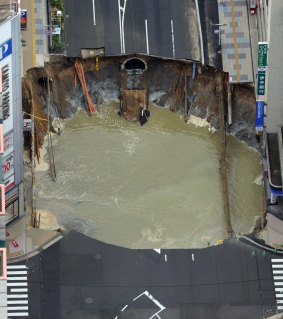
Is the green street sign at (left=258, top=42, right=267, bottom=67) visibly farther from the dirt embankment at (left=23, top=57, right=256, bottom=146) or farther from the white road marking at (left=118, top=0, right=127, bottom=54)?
the white road marking at (left=118, top=0, right=127, bottom=54)

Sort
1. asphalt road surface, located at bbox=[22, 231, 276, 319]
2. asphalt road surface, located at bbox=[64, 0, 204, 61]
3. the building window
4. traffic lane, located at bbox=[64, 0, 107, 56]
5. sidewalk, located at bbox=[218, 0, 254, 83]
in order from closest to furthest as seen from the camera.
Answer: asphalt road surface, located at bbox=[22, 231, 276, 319] → the building window → sidewalk, located at bbox=[218, 0, 254, 83] → asphalt road surface, located at bbox=[64, 0, 204, 61] → traffic lane, located at bbox=[64, 0, 107, 56]

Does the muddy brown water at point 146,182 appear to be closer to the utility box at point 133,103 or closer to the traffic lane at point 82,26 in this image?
the utility box at point 133,103

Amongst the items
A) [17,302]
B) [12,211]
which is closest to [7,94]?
[12,211]

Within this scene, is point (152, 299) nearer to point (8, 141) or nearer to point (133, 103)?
point (8, 141)

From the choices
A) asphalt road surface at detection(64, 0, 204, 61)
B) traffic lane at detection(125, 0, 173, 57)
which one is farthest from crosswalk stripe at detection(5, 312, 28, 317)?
traffic lane at detection(125, 0, 173, 57)

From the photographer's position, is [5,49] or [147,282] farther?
[147,282]

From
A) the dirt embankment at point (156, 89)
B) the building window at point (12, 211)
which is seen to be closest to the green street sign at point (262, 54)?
the dirt embankment at point (156, 89)

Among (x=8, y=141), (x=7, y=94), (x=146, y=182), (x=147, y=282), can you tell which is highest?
(x=7, y=94)
